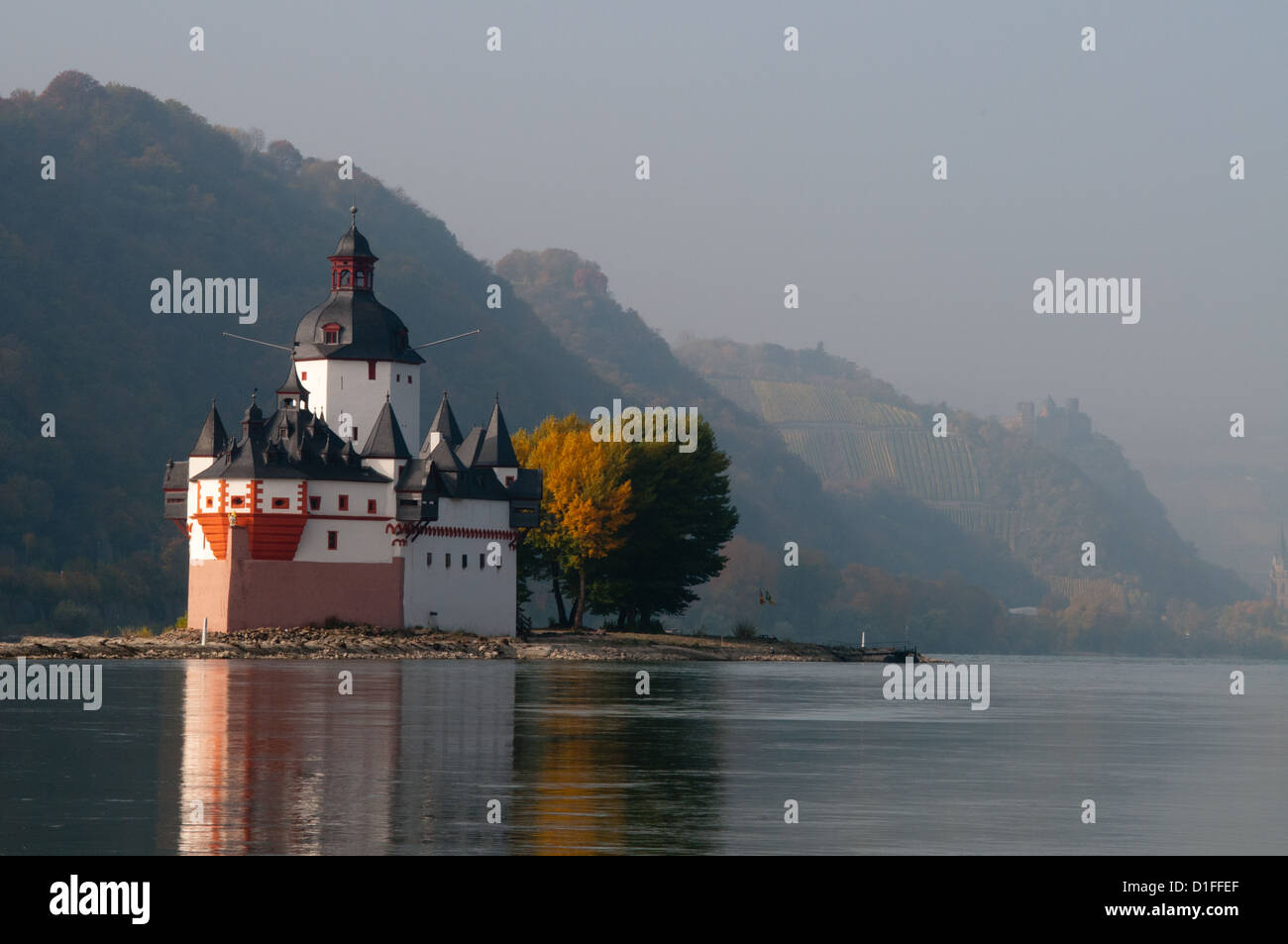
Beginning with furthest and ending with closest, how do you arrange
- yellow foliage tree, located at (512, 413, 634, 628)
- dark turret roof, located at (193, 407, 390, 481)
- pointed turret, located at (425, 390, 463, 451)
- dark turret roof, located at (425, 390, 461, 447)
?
1. dark turret roof, located at (425, 390, 461, 447)
2. pointed turret, located at (425, 390, 463, 451)
3. yellow foliage tree, located at (512, 413, 634, 628)
4. dark turret roof, located at (193, 407, 390, 481)

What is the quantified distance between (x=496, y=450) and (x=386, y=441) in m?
8.83

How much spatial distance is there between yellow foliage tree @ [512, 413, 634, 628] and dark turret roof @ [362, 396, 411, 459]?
412 inches

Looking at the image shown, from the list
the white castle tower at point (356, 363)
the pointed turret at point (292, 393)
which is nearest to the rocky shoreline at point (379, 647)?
the white castle tower at point (356, 363)

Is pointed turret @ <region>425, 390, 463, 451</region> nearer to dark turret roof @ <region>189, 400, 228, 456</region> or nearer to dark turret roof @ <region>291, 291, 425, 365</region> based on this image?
dark turret roof @ <region>291, 291, 425, 365</region>

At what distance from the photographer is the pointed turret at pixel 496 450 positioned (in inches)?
4173

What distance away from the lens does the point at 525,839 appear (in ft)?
75.0

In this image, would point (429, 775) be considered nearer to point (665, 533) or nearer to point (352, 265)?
point (665, 533)

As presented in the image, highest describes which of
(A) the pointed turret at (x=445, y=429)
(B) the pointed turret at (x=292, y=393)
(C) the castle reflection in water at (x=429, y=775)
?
(B) the pointed turret at (x=292, y=393)

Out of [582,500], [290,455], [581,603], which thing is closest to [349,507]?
[290,455]

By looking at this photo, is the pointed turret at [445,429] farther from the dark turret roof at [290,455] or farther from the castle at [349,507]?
the dark turret roof at [290,455]

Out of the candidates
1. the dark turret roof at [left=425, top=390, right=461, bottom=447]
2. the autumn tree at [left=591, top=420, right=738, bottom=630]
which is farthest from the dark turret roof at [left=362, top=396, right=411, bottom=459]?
the autumn tree at [left=591, top=420, right=738, bottom=630]

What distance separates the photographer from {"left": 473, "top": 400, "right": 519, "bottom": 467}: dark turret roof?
106 meters

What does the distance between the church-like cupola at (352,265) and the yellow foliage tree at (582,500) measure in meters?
15.0
